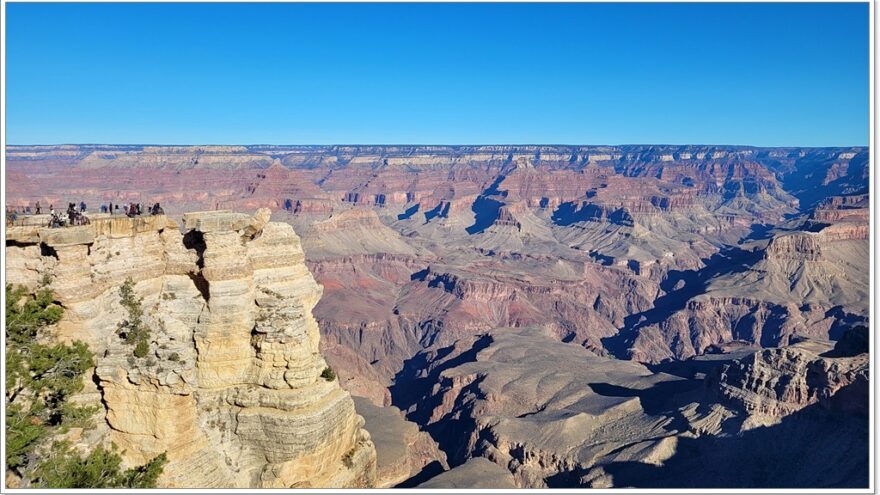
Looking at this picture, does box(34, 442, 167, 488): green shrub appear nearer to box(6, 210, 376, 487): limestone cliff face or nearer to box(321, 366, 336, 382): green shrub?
box(6, 210, 376, 487): limestone cliff face

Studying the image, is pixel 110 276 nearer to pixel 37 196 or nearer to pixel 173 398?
pixel 173 398

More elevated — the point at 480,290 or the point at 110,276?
the point at 110,276

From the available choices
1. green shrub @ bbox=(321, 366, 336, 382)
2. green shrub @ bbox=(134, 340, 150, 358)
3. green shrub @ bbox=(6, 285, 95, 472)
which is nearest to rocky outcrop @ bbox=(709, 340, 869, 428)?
green shrub @ bbox=(321, 366, 336, 382)

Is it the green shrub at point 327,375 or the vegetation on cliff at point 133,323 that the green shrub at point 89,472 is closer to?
the vegetation on cliff at point 133,323

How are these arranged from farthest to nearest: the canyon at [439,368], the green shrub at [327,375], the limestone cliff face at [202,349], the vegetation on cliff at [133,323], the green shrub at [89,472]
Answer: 1. the green shrub at [327,375]
2. the canyon at [439,368]
3. the vegetation on cliff at [133,323]
4. the limestone cliff face at [202,349]
5. the green shrub at [89,472]

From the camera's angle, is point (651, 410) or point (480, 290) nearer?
point (651, 410)

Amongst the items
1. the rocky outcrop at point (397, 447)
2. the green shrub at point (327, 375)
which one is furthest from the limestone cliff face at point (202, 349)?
the rocky outcrop at point (397, 447)

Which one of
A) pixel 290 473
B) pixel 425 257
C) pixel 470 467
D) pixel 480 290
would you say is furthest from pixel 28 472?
pixel 425 257
